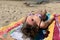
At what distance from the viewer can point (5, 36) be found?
262cm

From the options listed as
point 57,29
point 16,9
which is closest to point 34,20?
point 57,29

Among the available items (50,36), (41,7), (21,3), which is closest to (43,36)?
(50,36)

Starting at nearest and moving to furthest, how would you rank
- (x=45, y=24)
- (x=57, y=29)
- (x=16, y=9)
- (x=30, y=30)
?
(x=30, y=30) < (x=45, y=24) < (x=57, y=29) < (x=16, y=9)

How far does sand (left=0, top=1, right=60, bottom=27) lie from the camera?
3.86 m

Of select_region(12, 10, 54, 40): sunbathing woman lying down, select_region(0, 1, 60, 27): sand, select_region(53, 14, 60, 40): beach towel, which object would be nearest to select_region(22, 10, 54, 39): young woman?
select_region(12, 10, 54, 40): sunbathing woman lying down

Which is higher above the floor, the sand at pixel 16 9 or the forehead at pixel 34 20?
the forehead at pixel 34 20

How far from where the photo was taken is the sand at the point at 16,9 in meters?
3.86

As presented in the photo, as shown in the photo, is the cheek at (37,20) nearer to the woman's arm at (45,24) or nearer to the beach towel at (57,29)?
the woman's arm at (45,24)

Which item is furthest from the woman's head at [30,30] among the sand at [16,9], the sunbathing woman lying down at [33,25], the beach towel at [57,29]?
the sand at [16,9]

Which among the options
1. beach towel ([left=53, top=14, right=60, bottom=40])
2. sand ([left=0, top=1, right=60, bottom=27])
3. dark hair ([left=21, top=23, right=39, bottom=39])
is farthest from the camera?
sand ([left=0, top=1, right=60, bottom=27])

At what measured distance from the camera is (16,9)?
4324mm

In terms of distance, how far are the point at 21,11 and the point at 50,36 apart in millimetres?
1760

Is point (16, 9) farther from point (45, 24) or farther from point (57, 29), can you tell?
point (45, 24)

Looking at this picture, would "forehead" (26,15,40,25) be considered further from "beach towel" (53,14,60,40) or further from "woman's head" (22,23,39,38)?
"beach towel" (53,14,60,40)
